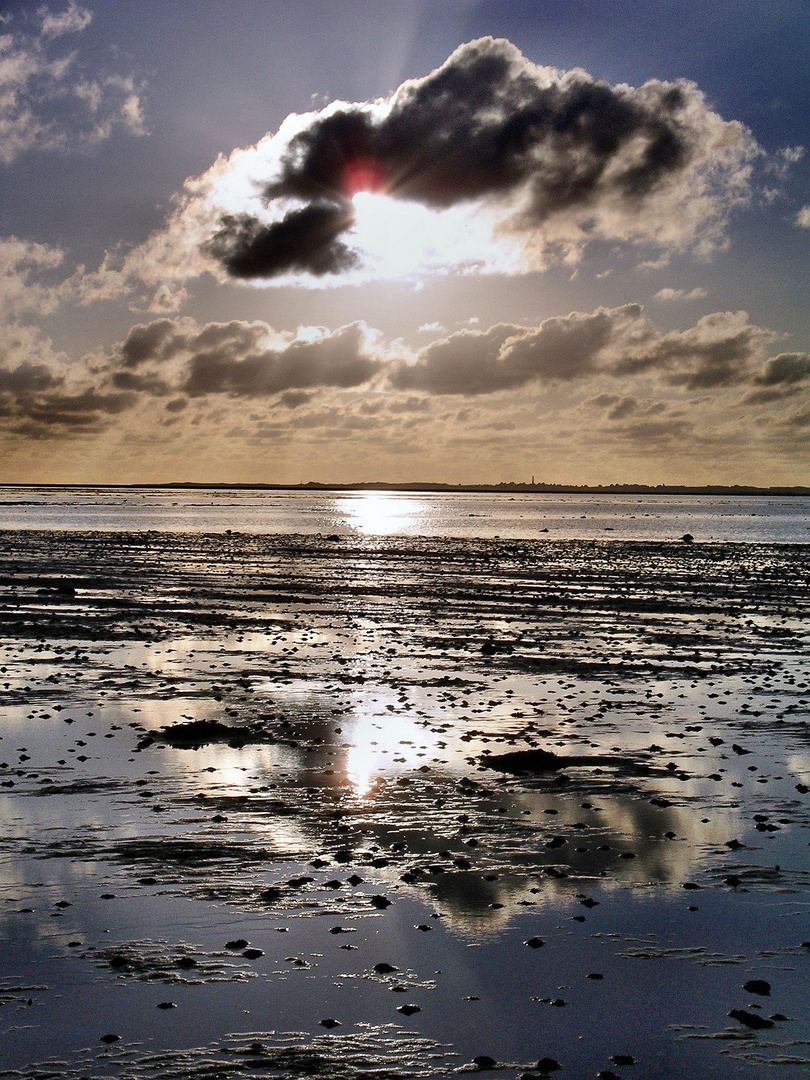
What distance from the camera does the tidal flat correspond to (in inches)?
284

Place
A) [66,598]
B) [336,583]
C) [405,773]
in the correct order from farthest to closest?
[336,583], [66,598], [405,773]

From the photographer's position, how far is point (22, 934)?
881 cm

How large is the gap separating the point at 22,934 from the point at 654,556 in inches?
2508

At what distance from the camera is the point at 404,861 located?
1084cm

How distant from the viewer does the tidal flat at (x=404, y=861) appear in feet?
23.7

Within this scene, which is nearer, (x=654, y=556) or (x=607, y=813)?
(x=607, y=813)

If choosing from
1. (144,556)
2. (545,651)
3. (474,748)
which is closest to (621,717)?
(474,748)

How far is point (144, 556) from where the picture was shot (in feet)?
210

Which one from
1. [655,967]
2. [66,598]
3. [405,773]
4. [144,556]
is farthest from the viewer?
[144,556]

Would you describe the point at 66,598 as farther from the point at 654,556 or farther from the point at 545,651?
the point at 654,556

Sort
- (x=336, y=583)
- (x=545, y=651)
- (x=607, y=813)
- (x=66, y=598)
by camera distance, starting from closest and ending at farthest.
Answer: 1. (x=607, y=813)
2. (x=545, y=651)
3. (x=66, y=598)
4. (x=336, y=583)

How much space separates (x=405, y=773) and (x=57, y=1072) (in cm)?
817

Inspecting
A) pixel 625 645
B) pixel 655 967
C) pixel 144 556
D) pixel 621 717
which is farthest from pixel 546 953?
pixel 144 556

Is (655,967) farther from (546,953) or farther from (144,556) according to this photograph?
(144,556)
